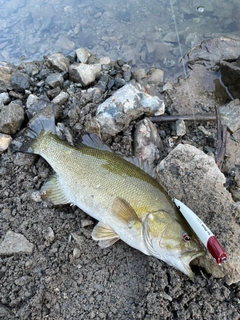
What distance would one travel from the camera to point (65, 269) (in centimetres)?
335

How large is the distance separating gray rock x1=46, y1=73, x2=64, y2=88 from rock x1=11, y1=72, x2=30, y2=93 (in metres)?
0.31

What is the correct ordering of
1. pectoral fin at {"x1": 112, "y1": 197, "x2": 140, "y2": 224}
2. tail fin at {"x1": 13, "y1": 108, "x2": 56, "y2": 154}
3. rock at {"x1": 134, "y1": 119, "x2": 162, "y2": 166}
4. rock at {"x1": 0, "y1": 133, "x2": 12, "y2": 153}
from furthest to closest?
rock at {"x1": 0, "y1": 133, "x2": 12, "y2": 153} < rock at {"x1": 134, "y1": 119, "x2": 162, "y2": 166} < tail fin at {"x1": 13, "y1": 108, "x2": 56, "y2": 154} < pectoral fin at {"x1": 112, "y1": 197, "x2": 140, "y2": 224}

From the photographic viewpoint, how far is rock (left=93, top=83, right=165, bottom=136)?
4270mm

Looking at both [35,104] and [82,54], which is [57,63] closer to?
[82,54]

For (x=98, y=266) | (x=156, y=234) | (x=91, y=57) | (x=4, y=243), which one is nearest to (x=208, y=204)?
(x=156, y=234)

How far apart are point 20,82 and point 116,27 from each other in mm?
2685

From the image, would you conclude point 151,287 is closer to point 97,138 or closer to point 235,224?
point 235,224

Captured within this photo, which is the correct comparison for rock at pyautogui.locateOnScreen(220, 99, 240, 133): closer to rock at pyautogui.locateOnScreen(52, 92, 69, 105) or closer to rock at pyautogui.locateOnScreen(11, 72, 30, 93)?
rock at pyautogui.locateOnScreen(52, 92, 69, 105)

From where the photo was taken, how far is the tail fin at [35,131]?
407cm

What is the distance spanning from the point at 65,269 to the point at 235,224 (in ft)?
5.59

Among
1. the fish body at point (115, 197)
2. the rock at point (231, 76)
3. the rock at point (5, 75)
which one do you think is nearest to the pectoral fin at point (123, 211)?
the fish body at point (115, 197)

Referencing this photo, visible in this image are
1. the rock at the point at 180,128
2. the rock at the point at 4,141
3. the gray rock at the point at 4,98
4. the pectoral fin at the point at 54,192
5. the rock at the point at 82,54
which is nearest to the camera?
the pectoral fin at the point at 54,192

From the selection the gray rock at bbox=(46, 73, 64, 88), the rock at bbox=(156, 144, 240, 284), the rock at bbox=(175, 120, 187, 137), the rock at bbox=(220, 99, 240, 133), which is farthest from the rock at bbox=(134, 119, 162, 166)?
the gray rock at bbox=(46, 73, 64, 88)

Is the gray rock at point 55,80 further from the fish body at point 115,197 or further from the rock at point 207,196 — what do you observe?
the rock at point 207,196
